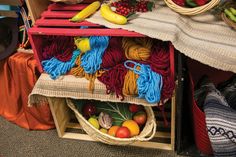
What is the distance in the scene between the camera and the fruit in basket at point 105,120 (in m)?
1.61

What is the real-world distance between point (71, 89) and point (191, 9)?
0.61m

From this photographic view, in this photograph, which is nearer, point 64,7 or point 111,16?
point 111,16

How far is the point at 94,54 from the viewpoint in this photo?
54.6 inches

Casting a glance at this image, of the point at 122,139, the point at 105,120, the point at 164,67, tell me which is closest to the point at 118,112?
the point at 105,120

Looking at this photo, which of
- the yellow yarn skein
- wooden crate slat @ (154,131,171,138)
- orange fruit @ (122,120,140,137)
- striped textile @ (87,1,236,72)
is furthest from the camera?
wooden crate slat @ (154,131,171,138)

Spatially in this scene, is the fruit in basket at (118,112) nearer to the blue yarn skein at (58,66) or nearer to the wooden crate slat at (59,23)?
the blue yarn skein at (58,66)

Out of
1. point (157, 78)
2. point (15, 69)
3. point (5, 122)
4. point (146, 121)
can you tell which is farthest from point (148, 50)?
point (5, 122)

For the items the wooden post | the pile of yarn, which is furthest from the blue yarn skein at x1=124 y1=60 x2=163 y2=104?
the wooden post

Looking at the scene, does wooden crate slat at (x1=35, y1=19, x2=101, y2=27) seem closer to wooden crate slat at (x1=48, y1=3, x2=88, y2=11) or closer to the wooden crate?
wooden crate slat at (x1=48, y1=3, x2=88, y2=11)

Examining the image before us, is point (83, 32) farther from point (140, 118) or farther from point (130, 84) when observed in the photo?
point (140, 118)

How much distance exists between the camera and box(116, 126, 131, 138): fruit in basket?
4.97 ft

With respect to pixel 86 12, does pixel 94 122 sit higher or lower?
lower

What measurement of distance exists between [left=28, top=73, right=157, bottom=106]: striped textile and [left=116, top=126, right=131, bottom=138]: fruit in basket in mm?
184

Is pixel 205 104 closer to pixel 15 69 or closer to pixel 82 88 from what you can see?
pixel 82 88
